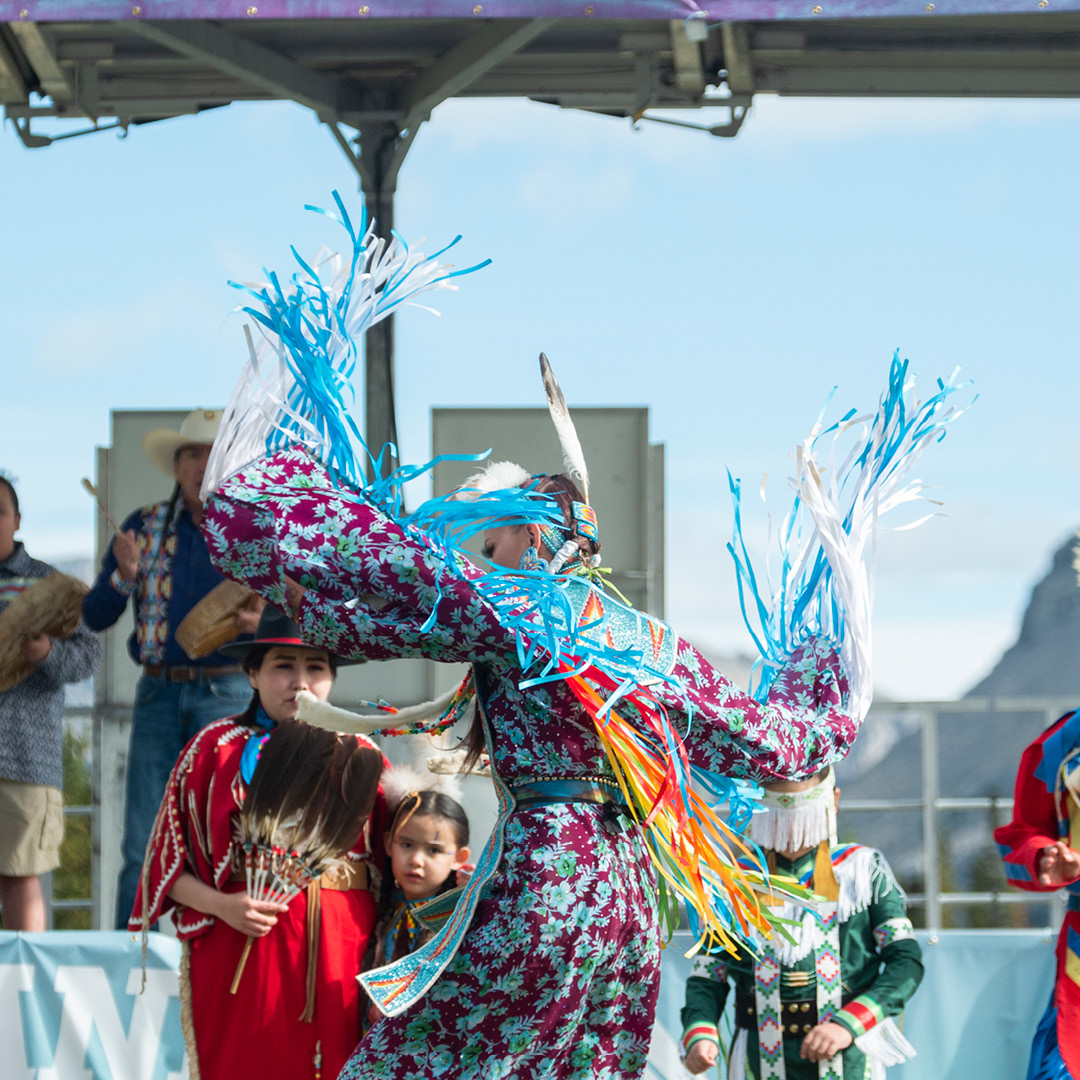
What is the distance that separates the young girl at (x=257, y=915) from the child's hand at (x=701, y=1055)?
2.60 feet

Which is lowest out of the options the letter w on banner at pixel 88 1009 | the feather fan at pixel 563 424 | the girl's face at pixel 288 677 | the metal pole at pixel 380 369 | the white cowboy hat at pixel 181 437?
the letter w on banner at pixel 88 1009

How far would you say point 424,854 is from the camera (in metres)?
3.76

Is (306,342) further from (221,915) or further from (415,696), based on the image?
(415,696)

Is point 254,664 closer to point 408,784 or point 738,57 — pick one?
point 408,784

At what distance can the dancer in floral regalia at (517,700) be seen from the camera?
251cm

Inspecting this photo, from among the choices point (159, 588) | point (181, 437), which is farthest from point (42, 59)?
point (159, 588)

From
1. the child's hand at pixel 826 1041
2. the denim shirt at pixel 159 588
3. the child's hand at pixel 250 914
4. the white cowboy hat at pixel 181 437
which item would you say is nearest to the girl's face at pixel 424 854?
the child's hand at pixel 250 914

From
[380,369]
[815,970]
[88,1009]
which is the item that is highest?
[380,369]

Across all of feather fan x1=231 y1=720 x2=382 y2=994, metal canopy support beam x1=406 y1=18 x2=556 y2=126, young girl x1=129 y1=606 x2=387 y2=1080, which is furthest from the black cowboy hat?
metal canopy support beam x1=406 y1=18 x2=556 y2=126

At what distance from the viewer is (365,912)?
12.6ft

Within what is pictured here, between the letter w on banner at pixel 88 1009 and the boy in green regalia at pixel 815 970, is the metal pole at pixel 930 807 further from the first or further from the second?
the letter w on banner at pixel 88 1009

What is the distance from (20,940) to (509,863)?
8.77ft

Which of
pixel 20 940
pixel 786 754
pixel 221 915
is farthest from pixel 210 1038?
pixel 786 754

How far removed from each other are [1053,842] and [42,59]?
4.30 m
